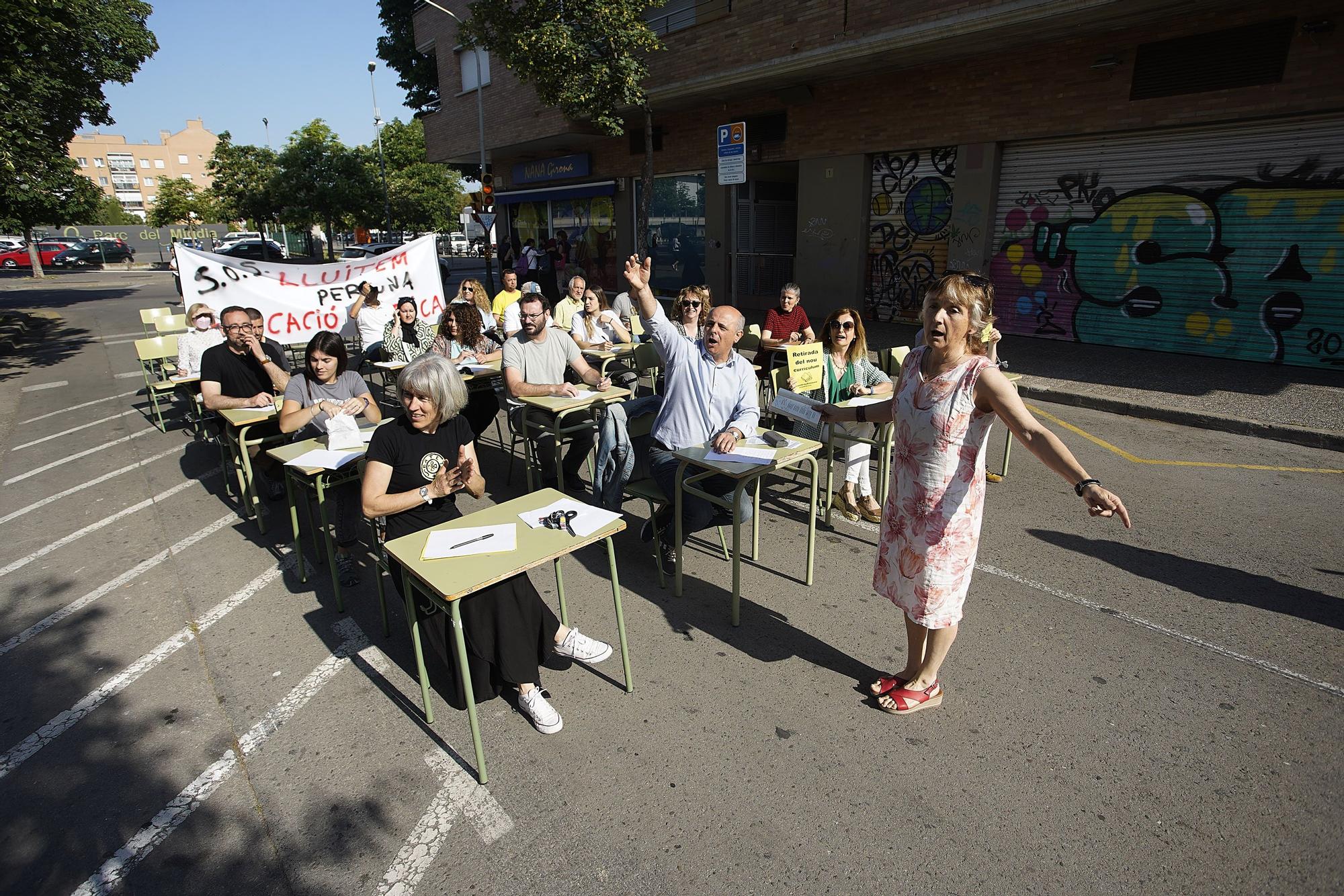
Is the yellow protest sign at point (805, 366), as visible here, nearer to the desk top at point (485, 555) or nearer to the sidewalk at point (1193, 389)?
the desk top at point (485, 555)

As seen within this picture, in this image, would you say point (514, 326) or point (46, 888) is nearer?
point (46, 888)

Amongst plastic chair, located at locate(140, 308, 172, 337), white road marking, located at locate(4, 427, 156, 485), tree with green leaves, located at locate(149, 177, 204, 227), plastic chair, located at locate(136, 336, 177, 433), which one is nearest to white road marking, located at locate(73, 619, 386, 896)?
white road marking, located at locate(4, 427, 156, 485)

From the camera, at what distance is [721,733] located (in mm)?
3248

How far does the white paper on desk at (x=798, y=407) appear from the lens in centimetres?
377

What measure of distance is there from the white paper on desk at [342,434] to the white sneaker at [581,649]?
78.6 inches

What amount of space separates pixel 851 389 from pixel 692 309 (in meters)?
1.52

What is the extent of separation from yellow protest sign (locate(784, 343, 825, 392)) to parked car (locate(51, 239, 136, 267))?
52.5m

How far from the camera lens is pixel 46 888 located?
254 centimetres

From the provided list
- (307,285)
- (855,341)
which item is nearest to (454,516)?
(855,341)

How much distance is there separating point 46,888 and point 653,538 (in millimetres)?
3436

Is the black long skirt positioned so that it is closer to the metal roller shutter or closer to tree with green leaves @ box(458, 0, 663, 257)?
the metal roller shutter

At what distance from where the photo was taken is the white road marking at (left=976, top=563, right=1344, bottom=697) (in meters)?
3.53

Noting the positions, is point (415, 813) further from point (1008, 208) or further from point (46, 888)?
point (1008, 208)

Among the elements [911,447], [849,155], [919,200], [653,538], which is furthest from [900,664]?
[849,155]
